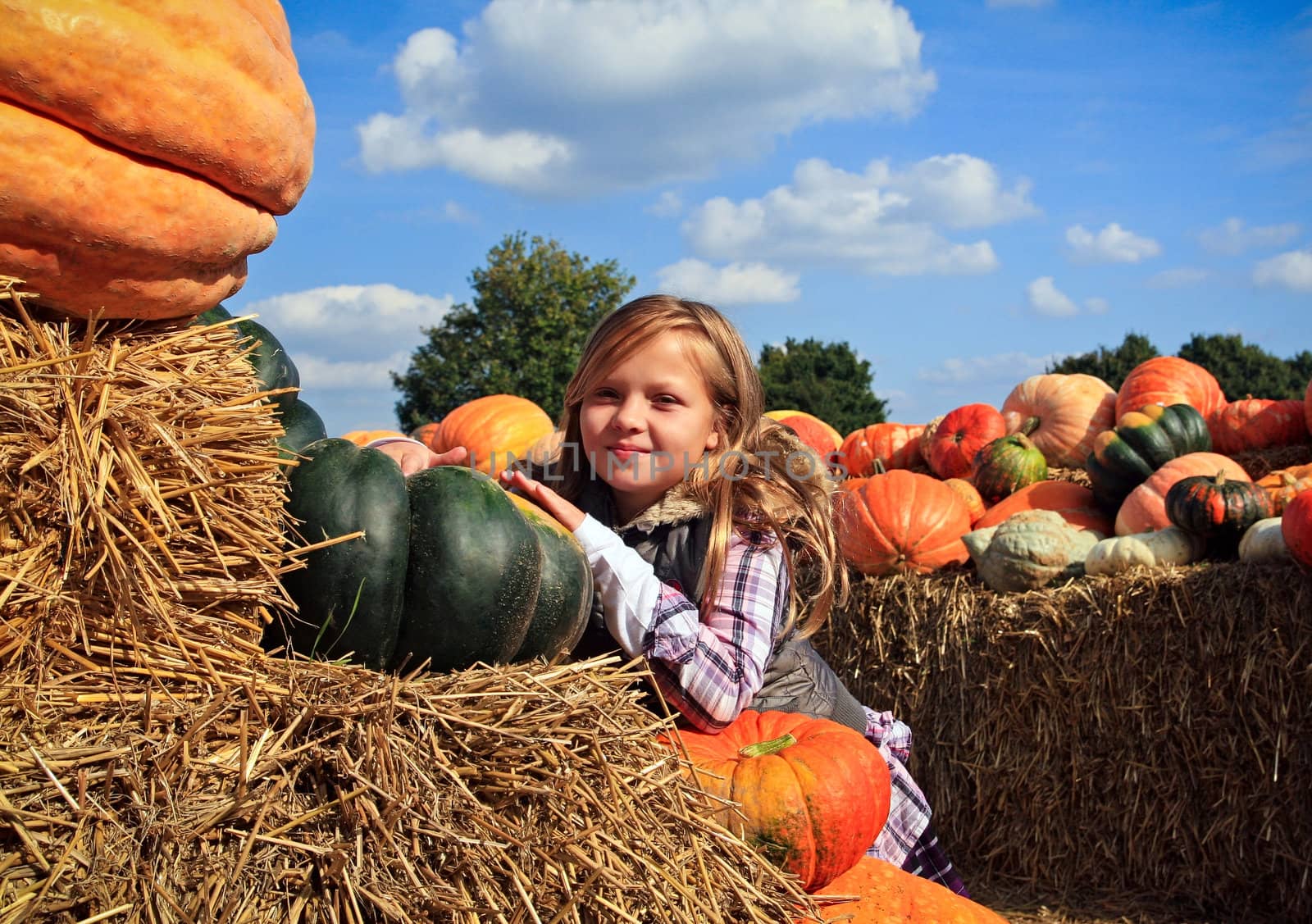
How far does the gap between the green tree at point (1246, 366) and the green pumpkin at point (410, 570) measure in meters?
24.5

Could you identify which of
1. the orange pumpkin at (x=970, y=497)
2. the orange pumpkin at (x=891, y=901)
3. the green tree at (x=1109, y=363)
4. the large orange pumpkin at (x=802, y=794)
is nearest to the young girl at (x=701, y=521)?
the large orange pumpkin at (x=802, y=794)

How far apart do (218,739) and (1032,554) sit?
4.23 m

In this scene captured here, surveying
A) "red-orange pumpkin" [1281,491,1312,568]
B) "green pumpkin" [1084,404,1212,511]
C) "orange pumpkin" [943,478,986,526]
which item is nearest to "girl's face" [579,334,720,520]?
"red-orange pumpkin" [1281,491,1312,568]

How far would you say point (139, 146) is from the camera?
4.42 ft

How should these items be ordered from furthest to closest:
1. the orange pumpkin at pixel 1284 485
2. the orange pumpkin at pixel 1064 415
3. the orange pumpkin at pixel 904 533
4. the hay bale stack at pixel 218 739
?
1. the orange pumpkin at pixel 1064 415
2. the orange pumpkin at pixel 904 533
3. the orange pumpkin at pixel 1284 485
4. the hay bale stack at pixel 218 739

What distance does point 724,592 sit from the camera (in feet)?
6.95

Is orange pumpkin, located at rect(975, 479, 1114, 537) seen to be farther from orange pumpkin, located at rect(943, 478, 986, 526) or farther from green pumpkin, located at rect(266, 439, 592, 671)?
green pumpkin, located at rect(266, 439, 592, 671)

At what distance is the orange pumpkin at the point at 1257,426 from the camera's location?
19.7 ft

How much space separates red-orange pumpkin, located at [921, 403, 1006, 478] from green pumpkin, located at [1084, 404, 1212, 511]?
1.03 meters

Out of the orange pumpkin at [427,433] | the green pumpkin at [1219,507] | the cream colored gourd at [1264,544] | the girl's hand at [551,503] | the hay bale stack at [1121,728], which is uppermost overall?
the girl's hand at [551,503]

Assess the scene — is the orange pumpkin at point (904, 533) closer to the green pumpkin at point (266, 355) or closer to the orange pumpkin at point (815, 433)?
the orange pumpkin at point (815, 433)

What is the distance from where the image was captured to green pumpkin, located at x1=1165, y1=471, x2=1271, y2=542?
455 cm

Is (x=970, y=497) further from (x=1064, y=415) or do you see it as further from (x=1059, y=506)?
(x=1064, y=415)

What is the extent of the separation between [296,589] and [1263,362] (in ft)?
87.5
